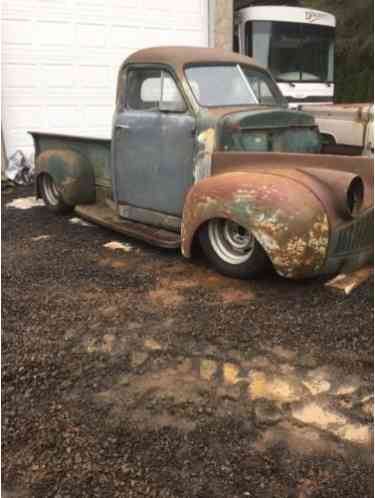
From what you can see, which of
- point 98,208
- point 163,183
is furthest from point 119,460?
point 98,208

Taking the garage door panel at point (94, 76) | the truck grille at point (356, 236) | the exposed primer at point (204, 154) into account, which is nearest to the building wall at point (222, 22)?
the garage door panel at point (94, 76)

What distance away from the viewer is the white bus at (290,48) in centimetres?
984

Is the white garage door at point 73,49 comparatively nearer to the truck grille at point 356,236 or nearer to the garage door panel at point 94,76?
the garage door panel at point 94,76

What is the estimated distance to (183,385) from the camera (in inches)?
106

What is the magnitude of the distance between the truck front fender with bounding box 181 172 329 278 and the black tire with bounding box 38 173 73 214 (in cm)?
306

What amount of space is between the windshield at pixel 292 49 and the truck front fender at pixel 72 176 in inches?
210

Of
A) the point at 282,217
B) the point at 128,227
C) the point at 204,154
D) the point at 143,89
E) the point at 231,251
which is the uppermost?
the point at 143,89

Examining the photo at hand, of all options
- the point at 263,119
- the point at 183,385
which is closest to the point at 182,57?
the point at 263,119

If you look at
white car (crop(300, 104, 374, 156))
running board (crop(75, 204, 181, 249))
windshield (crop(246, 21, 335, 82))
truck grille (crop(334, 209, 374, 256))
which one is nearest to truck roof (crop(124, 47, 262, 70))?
running board (crop(75, 204, 181, 249))

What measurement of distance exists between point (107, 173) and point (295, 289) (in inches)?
110

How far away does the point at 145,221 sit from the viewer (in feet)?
16.6

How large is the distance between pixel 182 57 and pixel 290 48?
6193 millimetres

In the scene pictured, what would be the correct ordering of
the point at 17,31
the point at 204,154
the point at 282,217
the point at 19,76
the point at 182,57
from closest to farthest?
the point at 282,217 → the point at 204,154 → the point at 182,57 → the point at 17,31 → the point at 19,76

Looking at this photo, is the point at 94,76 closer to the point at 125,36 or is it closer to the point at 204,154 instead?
the point at 125,36
